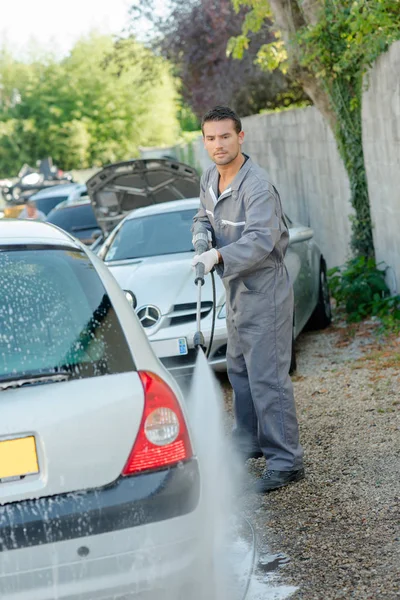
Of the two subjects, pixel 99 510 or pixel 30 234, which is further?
pixel 30 234

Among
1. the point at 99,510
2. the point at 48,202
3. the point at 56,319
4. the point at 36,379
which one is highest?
the point at 56,319

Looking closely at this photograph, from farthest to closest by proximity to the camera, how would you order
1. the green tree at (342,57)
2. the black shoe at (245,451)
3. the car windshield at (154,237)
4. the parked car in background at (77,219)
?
1. the parked car in background at (77,219)
2. the green tree at (342,57)
3. the car windshield at (154,237)
4. the black shoe at (245,451)

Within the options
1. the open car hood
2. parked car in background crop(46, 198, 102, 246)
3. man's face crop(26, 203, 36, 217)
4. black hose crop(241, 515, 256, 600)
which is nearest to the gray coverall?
black hose crop(241, 515, 256, 600)

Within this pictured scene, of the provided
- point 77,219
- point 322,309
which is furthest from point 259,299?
point 77,219

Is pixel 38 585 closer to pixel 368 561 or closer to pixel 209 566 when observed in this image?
pixel 209 566

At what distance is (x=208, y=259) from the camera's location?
503 cm

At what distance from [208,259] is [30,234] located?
3.74 feet

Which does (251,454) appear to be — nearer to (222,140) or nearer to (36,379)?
(222,140)

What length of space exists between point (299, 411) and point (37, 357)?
383 cm

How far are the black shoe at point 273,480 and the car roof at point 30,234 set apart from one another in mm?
1798

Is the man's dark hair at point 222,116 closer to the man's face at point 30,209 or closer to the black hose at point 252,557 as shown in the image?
the black hose at point 252,557

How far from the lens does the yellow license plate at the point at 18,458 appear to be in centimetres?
331

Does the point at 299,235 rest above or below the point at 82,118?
below

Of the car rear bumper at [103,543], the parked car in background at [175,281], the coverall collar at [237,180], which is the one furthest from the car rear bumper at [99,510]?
the parked car in background at [175,281]
